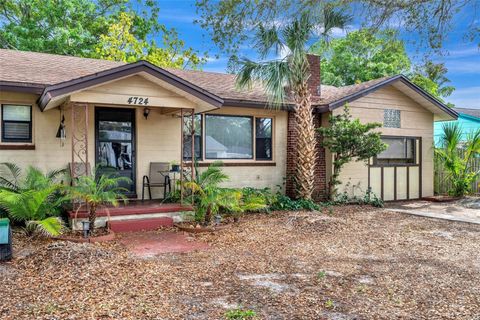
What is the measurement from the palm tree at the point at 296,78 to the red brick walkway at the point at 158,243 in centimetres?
450

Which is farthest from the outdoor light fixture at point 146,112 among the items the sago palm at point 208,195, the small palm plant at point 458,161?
the small palm plant at point 458,161

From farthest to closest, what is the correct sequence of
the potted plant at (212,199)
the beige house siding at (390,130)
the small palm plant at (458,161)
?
the small palm plant at (458,161)
the beige house siding at (390,130)
the potted plant at (212,199)

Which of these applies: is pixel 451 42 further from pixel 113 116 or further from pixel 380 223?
pixel 113 116

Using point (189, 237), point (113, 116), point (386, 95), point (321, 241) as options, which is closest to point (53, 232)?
point (189, 237)

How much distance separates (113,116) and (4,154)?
249cm

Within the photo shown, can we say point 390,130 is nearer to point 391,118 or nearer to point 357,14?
point 391,118

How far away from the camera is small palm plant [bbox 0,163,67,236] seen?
7129 mm

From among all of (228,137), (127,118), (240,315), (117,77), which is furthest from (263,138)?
(240,315)

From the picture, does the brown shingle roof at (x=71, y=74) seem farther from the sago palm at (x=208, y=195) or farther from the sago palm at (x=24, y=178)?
the sago palm at (x=208, y=195)

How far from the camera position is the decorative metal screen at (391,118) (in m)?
13.2

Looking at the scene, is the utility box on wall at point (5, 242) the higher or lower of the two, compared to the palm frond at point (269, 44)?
lower

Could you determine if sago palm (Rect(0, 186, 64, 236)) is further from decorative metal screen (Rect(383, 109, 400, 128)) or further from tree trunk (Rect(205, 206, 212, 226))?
decorative metal screen (Rect(383, 109, 400, 128))

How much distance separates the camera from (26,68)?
9.90 metres

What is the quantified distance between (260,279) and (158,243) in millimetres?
2705
